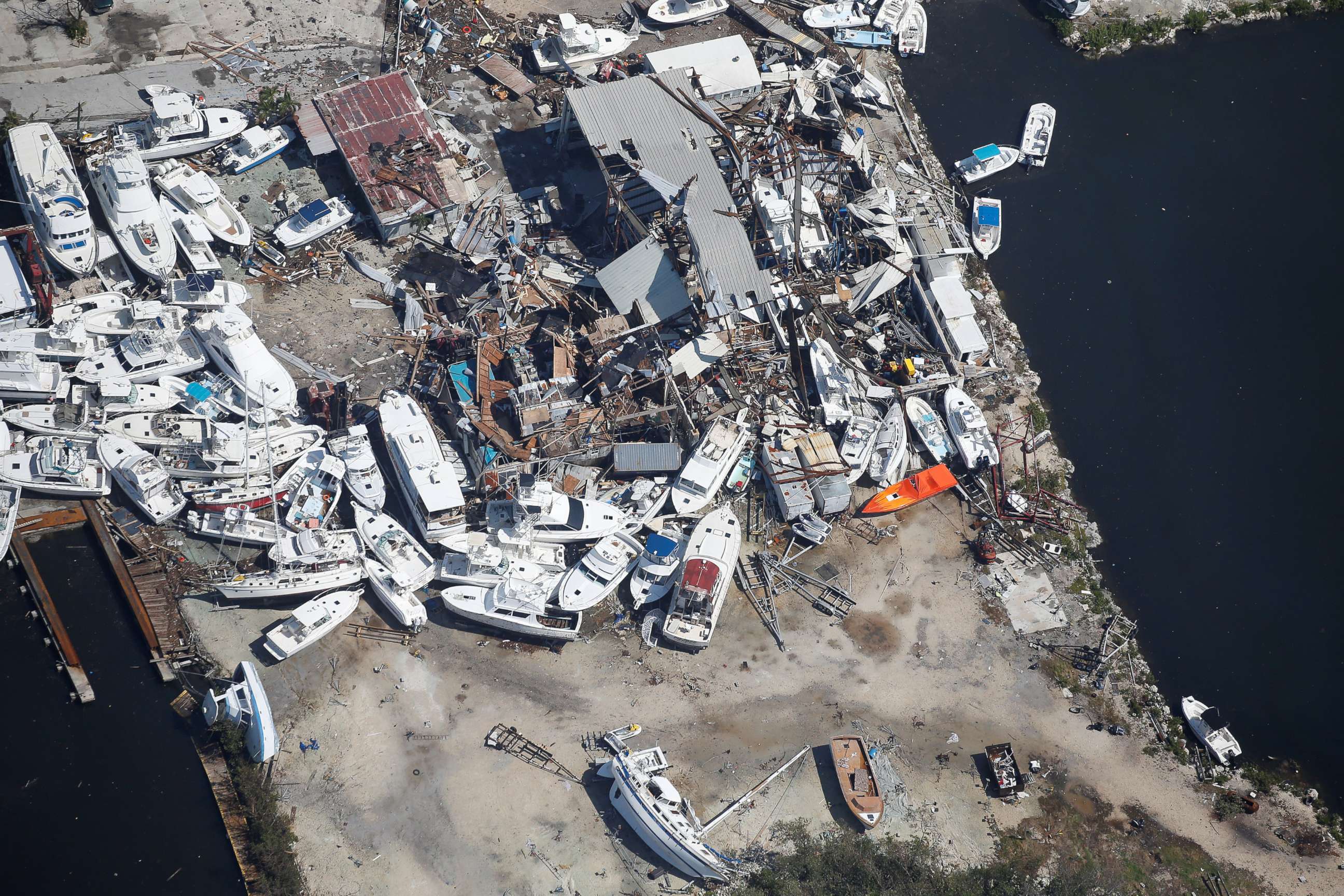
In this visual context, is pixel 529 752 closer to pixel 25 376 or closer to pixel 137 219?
pixel 25 376

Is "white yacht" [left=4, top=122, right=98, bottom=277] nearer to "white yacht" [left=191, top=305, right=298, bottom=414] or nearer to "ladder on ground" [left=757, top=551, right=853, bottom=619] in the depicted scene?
"white yacht" [left=191, top=305, right=298, bottom=414]

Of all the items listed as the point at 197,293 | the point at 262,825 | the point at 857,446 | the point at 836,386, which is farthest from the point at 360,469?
the point at 857,446

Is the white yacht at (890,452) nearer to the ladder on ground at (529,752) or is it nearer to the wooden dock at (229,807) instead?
the ladder on ground at (529,752)

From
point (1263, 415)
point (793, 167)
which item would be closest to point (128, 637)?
point (793, 167)

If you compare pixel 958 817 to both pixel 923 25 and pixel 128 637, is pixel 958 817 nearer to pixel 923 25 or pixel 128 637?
pixel 128 637

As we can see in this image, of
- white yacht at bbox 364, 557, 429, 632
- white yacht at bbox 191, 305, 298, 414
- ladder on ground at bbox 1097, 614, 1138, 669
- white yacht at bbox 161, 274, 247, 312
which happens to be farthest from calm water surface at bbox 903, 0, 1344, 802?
white yacht at bbox 161, 274, 247, 312

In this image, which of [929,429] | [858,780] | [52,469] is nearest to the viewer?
[858,780]

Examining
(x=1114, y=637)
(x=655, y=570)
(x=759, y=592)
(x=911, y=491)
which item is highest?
(x=655, y=570)
